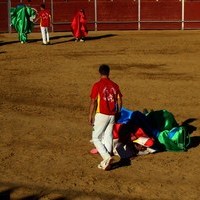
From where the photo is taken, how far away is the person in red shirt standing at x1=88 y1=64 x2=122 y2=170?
8336 millimetres

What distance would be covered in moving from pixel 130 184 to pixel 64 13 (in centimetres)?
2284

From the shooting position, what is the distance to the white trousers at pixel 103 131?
27.6ft

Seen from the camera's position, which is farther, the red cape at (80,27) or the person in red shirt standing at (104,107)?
the red cape at (80,27)

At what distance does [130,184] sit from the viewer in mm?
8039

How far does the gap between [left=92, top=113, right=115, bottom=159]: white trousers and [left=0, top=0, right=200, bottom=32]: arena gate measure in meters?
22.0

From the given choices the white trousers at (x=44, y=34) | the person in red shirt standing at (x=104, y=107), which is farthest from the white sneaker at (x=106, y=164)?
the white trousers at (x=44, y=34)

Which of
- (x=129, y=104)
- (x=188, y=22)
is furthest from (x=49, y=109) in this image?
(x=188, y=22)

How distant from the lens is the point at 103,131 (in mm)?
8492

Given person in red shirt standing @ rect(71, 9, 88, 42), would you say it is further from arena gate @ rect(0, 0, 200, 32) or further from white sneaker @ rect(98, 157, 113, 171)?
white sneaker @ rect(98, 157, 113, 171)

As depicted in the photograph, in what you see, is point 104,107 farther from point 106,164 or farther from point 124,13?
point 124,13

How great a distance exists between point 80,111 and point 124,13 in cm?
1831

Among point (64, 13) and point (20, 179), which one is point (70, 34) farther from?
point (20, 179)

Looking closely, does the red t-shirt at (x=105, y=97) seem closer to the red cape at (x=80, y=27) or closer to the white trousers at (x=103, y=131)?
the white trousers at (x=103, y=131)

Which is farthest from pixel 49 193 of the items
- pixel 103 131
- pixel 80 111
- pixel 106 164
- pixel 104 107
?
pixel 80 111
